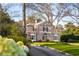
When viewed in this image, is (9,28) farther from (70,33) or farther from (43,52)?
(70,33)

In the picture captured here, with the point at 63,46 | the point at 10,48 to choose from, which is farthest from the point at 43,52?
the point at 10,48

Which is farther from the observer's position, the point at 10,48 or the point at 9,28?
the point at 9,28

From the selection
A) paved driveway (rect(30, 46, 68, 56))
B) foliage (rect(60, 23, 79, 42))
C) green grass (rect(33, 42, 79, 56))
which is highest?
foliage (rect(60, 23, 79, 42))

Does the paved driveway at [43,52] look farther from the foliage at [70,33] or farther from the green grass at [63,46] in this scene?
the foliage at [70,33]

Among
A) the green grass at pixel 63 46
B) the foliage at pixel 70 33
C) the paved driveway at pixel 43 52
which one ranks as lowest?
the paved driveway at pixel 43 52

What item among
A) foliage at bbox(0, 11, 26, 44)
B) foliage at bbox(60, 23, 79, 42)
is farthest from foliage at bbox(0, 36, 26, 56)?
foliage at bbox(60, 23, 79, 42)

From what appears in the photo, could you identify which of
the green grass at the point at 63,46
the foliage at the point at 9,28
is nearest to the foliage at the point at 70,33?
the green grass at the point at 63,46

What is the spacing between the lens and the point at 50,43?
2436mm

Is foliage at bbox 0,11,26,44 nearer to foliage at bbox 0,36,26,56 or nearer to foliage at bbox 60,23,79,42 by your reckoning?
foliage at bbox 0,36,26,56

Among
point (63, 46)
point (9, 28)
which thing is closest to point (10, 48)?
point (9, 28)

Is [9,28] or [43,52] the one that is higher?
[9,28]

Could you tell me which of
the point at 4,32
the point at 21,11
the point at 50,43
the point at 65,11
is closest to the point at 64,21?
the point at 65,11

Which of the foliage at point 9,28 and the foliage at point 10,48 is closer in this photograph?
the foliage at point 10,48

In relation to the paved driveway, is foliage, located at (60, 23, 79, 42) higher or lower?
higher
